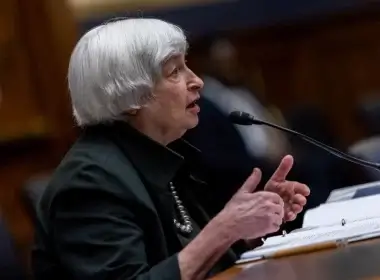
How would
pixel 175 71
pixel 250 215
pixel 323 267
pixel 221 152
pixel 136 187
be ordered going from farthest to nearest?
pixel 221 152 → pixel 175 71 → pixel 136 187 → pixel 250 215 → pixel 323 267

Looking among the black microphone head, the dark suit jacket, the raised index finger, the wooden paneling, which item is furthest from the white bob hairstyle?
the wooden paneling

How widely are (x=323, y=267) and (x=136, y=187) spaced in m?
0.45

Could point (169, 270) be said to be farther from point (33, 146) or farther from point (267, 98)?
point (267, 98)

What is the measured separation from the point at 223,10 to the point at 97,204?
3.35 meters

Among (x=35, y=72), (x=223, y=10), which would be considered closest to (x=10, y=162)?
(x=35, y=72)

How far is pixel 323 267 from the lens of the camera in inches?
52.9

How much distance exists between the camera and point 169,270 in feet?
5.03

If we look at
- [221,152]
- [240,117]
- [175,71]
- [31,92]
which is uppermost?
[175,71]

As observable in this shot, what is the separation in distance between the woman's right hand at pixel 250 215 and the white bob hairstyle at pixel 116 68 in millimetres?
341

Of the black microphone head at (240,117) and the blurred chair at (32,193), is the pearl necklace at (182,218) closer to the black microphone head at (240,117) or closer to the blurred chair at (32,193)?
the black microphone head at (240,117)

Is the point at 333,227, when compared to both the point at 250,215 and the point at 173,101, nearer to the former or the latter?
the point at 250,215

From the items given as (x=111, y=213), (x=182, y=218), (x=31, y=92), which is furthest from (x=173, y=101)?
(x=31, y=92)

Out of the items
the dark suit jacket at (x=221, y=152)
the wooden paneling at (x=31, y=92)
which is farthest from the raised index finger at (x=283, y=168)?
the wooden paneling at (x=31, y=92)

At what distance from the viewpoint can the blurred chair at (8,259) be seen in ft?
6.68
